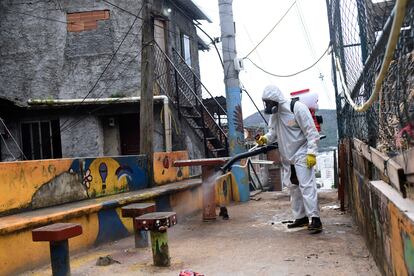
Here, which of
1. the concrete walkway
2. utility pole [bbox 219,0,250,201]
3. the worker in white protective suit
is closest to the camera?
the concrete walkway

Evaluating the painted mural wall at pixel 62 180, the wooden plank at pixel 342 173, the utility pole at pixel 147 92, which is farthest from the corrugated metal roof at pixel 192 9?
the wooden plank at pixel 342 173

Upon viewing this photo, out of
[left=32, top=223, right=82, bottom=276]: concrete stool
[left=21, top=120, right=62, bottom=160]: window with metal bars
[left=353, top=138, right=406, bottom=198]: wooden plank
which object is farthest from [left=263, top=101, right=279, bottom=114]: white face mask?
[left=21, top=120, right=62, bottom=160]: window with metal bars

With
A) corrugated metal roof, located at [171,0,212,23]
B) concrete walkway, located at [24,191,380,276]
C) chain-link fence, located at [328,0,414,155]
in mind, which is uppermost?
corrugated metal roof, located at [171,0,212,23]

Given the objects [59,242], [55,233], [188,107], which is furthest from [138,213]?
[188,107]

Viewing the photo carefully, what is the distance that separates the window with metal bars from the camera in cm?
1392

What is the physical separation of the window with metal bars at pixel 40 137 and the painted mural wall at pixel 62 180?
6.63m

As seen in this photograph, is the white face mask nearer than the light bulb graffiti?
Yes

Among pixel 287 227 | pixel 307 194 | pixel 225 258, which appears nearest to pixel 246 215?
pixel 287 227

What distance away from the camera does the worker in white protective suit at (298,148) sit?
5.72 m

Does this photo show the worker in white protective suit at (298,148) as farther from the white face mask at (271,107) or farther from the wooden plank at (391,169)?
the wooden plank at (391,169)

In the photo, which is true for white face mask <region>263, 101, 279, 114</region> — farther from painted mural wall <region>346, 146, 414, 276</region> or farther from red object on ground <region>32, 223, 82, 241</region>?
red object on ground <region>32, 223, 82, 241</region>

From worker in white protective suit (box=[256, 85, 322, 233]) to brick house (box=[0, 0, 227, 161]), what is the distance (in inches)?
291

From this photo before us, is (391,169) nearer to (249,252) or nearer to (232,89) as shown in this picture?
(249,252)

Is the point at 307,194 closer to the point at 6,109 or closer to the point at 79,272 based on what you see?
the point at 79,272
